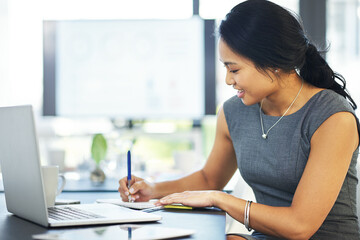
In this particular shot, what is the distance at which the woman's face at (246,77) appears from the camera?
138 cm

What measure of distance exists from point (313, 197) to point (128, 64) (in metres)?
1.68

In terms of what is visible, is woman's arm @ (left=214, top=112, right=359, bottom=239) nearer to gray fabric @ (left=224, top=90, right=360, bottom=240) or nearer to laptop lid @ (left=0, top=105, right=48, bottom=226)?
gray fabric @ (left=224, top=90, right=360, bottom=240)

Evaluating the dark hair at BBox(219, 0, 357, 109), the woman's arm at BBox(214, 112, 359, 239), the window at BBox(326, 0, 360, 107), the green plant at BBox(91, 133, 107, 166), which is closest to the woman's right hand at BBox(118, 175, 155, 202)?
the woman's arm at BBox(214, 112, 359, 239)

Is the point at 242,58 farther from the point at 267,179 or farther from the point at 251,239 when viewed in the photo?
the point at 251,239

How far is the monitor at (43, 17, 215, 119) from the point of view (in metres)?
2.69

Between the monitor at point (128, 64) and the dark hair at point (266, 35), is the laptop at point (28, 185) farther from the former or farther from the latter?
the monitor at point (128, 64)

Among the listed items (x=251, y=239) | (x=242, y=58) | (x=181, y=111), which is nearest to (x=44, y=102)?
Answer: (x=181, y=111)

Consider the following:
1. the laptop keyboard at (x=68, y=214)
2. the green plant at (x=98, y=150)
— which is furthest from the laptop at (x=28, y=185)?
the green plant at (x=98, y=150)

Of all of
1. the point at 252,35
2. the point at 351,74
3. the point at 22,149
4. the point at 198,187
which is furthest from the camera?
the point at 351,74

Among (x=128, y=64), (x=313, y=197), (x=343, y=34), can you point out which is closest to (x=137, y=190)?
(x=313, y=197)

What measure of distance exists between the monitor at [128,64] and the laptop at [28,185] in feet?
4.92

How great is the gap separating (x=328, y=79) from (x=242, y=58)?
0.88 ft

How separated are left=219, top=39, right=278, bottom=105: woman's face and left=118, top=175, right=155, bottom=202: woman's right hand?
0.40 metres

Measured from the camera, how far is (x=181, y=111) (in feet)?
8.98
